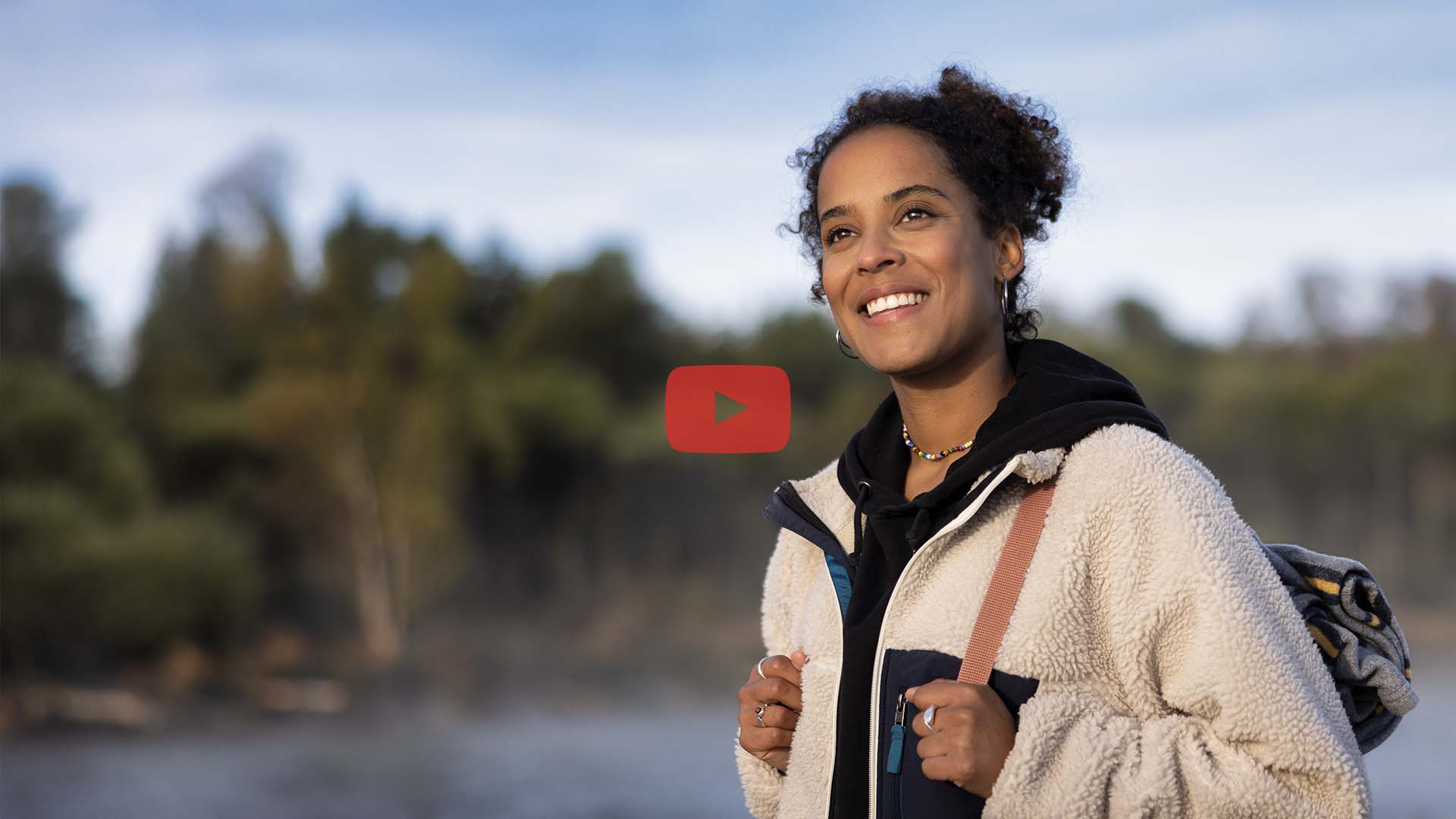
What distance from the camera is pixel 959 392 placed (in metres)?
1.46

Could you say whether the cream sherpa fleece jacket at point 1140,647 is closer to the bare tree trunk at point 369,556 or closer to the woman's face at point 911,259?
the woman's face at point 911,259

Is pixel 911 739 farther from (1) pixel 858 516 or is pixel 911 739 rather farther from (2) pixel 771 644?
(2) pixel 771 644

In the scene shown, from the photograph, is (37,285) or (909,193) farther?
(37,285)

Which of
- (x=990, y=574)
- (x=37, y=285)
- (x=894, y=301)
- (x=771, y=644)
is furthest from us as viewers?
(x=37, y=285)

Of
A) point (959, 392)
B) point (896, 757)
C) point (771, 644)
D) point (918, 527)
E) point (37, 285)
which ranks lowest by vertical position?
point (896, 757)

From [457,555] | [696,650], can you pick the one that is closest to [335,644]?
[457,555]

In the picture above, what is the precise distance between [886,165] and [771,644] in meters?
0.63

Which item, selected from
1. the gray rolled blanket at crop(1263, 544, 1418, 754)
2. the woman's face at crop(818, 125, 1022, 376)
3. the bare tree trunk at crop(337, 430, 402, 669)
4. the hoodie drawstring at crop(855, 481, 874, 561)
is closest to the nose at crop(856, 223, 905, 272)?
the woman's face at crop(818, 125, 1022, 376)

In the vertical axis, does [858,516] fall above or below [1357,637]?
above

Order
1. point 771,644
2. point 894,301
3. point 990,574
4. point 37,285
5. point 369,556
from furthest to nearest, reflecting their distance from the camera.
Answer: point 369,556 < point 37,285 < point 771,644 < point 894,301 < point 990,574

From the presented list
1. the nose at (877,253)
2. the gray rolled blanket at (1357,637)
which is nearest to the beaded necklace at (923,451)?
the nose at (877,253)

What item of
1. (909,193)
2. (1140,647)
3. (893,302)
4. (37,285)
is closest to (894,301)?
(893,302)

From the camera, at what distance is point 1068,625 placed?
1.24m

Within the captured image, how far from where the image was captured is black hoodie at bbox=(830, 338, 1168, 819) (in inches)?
51.6
